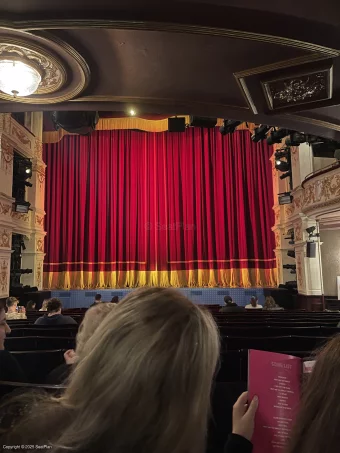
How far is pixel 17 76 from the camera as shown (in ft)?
9.61

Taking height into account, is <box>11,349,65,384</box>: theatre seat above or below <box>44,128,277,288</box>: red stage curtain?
below

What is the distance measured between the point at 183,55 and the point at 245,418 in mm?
2724

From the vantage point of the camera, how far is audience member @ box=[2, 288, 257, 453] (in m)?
0.60

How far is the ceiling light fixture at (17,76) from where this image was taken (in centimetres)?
287

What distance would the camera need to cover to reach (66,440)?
1.98ft

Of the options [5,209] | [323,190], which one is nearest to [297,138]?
[323,190]

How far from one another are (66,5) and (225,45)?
3.94 ft

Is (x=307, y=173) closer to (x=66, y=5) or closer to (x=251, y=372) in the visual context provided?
(x=66, y=5)

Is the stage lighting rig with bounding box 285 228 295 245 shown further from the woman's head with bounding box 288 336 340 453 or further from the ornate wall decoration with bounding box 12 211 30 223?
the woman's head with bounding box 288 336 340 453

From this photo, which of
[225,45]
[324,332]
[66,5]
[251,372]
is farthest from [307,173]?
[251,372]

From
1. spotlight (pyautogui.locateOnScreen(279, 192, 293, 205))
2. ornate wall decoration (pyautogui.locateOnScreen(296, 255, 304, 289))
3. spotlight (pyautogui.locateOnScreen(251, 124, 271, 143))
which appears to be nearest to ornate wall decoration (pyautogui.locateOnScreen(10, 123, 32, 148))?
spotlight (pyautogui.locateOnScreen(251, 124, 271, 143))

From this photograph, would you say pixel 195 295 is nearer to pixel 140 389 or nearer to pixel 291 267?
pixel 291 267

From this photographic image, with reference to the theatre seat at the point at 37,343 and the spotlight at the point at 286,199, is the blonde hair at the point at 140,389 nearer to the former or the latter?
the theatre seat at the point at 37,343

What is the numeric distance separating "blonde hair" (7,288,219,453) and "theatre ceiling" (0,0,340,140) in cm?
225
